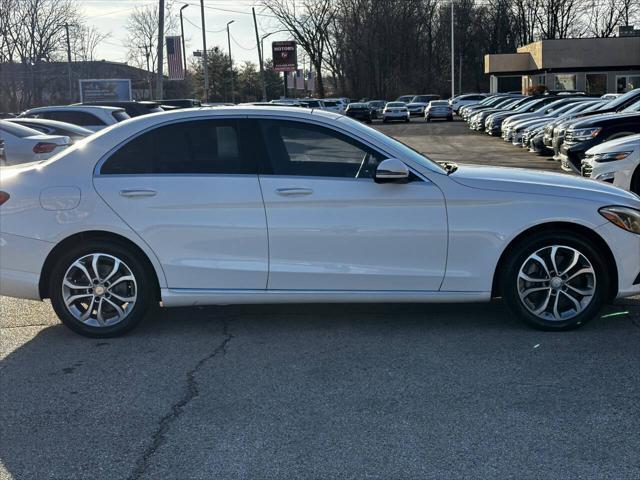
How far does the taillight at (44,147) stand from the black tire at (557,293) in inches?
368

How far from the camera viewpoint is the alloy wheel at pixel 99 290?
5.45 m

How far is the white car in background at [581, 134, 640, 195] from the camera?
980cm

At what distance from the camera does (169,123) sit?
220 inches

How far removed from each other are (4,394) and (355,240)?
2.46 m

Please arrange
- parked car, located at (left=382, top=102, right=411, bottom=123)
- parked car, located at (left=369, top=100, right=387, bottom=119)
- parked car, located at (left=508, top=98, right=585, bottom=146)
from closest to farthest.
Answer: parked car, located at (left=508, top=98, right=585, bottom=146) → parked car, located at (left=382, top=102, right=411, bottom=123) → parked car, located at (left=369, top=100, right=387, bottom=119)

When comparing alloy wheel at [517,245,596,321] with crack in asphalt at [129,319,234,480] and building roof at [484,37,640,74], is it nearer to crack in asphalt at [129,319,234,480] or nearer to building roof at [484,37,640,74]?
crack in asphalt at [129,319,234,480]

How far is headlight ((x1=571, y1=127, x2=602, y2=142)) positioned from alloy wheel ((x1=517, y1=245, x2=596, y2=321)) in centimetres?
898

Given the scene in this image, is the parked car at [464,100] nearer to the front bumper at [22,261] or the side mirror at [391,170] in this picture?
the side mirror at [391,170]

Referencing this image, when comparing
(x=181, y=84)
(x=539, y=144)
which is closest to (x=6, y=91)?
(x=181, y=84)

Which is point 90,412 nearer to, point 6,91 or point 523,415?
point 523,415

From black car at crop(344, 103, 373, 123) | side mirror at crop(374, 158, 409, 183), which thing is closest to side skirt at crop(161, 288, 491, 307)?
side mirror at crop(374, 158, 409, 183)

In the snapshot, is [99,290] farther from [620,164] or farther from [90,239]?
[620,164]

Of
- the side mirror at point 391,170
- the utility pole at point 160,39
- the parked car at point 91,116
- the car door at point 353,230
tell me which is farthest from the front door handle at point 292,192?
the utility pole at point 160,39

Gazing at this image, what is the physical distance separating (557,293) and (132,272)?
10.0ft
